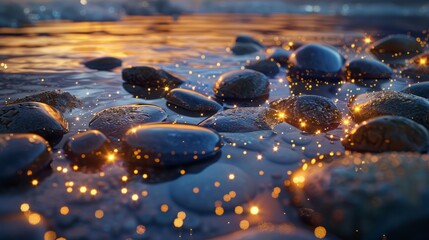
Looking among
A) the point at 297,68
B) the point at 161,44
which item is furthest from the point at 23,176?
the point at 161,44

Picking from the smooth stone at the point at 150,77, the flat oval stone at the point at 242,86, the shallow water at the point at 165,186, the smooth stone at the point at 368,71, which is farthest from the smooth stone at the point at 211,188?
the smooth stone at the point at 368,71

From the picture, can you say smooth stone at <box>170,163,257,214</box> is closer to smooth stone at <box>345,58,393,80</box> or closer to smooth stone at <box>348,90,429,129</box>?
smooth stone at <box>348,90,429,129</box>

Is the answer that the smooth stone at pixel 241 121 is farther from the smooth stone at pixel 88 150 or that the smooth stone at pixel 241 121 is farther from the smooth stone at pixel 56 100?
the smooth stone at pixel 56 100

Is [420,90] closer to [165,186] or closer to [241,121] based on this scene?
[241,121]

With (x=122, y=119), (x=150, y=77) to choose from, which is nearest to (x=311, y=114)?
(x=122, y=119)

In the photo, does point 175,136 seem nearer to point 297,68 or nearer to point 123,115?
point 123,115

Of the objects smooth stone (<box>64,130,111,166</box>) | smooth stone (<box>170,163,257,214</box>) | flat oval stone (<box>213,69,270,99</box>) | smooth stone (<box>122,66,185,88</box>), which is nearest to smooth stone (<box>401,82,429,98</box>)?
flat oval stone (<box>213,69,270,99</box>)

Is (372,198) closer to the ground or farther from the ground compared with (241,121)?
farther from the ground
